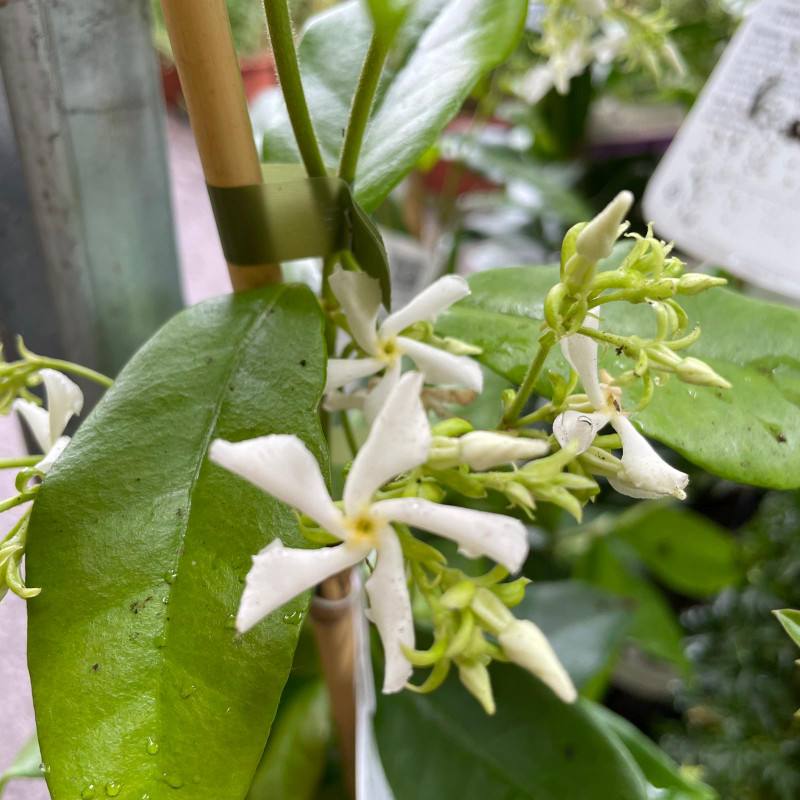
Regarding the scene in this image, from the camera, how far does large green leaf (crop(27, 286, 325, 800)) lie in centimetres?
29

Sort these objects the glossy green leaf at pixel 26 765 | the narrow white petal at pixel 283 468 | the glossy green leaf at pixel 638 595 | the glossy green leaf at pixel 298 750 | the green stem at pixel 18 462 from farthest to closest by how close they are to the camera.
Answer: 1. the glossy green leaf at pixel 638 595
2. the glossy green leaf at pixel 298 750
3. the glossy green leaf at pixel 26 765
4. the green stem at pixel 18 462
5. the narrow white petal at pixel 283 468

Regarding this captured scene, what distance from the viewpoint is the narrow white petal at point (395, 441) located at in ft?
0.83

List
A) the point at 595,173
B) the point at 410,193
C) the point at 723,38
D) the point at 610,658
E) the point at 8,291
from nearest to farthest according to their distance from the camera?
the point at 8,291
the point at 610,658
the point at 723,38
the point at 595,173
the point at 410,193

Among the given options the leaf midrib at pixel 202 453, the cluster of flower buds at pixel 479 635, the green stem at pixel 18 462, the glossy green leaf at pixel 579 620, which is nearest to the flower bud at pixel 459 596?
the cluster of flower buds at pixel 479 635

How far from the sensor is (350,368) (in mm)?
397

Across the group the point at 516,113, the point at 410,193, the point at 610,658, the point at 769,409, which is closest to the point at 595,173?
the point at 516,113

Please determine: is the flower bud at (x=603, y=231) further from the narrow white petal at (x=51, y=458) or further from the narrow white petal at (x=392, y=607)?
the narrow white petal at (x=51, y=458)

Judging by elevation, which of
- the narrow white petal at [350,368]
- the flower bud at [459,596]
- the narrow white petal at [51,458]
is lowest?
the flower bud at [459,596]

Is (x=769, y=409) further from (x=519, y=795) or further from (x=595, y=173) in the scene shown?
(x=595, y=173)

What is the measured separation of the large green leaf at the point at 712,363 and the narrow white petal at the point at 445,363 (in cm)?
3

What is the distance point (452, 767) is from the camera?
1.78 feet

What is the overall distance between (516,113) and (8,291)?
99 cm

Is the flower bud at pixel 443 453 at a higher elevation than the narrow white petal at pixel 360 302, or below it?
below

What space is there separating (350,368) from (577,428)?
136 millimetres
